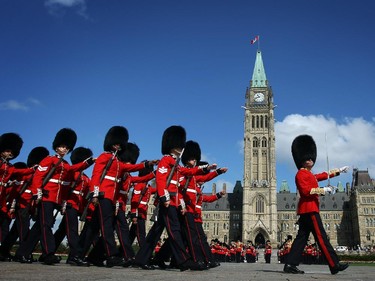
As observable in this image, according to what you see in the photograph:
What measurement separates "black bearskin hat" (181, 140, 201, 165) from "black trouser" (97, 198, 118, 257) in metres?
3.41

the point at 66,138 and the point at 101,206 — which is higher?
the point at 66,138

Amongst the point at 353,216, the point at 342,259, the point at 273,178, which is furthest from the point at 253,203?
the point at 342,259

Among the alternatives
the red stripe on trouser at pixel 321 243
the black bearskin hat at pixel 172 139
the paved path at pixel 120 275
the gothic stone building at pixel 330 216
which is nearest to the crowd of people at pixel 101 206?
the black bearskin hat at pixel 172 139

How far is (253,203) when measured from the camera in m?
90.0

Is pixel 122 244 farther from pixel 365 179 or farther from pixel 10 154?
pixel 365 179

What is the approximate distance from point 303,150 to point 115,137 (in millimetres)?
4788

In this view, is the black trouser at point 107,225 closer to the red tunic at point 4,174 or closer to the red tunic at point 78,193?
the red tunic at point 78,193

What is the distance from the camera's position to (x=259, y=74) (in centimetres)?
9975

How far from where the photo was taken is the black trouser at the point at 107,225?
8.84 meters

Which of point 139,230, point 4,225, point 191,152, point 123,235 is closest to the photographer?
point 123,235

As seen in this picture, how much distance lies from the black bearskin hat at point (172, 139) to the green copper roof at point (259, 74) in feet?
295

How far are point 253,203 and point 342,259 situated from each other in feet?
176

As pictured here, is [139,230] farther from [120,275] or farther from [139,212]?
[120,275]

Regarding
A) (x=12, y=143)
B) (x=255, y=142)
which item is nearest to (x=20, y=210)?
(x=12, y=143)
